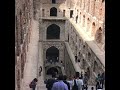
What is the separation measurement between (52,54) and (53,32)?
2329 millimetres

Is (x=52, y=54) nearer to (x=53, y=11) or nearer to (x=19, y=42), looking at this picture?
(x=53, y=11)

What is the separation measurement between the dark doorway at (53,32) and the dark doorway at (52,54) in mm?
1370

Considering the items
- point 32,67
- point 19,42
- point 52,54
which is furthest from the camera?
point 52,54

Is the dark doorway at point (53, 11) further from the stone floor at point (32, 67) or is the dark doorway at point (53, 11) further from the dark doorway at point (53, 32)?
the stone floor at point (32, 67)

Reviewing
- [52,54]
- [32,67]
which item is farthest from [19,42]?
[52,54]

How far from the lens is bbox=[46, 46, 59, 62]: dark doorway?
1401 inches

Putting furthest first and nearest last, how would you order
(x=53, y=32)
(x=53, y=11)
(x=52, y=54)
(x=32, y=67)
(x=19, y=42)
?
(x=53, y=11) → (x=53, y=32) → (x=52, y=54) → (x=32, y=67) → (x=19, y=42)

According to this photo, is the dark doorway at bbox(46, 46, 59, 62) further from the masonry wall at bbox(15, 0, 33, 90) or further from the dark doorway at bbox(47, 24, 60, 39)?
the masonry wall at bbox(15, 0, 33, 90)

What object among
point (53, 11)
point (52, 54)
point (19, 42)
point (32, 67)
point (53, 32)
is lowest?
point (32, 67)

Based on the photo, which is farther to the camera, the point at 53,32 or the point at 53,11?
the point at 53,11

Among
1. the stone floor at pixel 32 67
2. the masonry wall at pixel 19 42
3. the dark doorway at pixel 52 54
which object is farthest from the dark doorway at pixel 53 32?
the masonry wall at pixel 19 42

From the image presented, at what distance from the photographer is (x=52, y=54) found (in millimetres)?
36219
